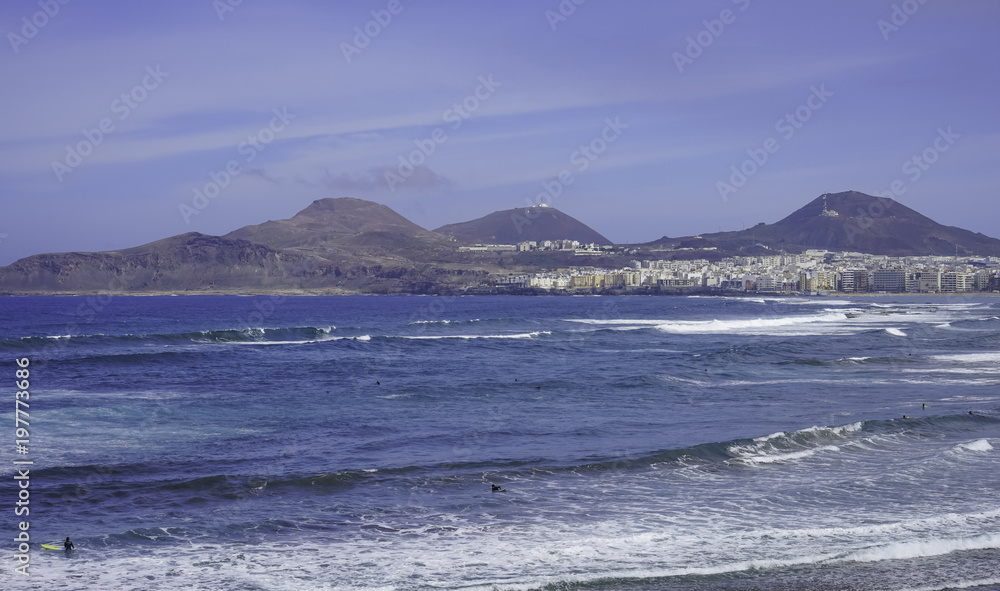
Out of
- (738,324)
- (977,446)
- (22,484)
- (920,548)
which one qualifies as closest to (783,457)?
(977,446)

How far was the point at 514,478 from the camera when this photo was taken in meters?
15.1

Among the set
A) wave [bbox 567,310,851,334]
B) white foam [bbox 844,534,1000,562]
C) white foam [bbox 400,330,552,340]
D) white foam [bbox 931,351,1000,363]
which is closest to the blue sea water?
white foam [bbox 844,534,1000,562]

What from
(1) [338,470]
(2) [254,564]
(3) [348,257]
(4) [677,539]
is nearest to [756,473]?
(4) [677,539]

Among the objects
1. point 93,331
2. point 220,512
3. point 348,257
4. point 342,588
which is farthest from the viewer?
point 348,257

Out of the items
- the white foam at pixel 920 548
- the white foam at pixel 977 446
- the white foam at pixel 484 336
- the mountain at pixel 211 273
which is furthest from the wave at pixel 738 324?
the mountain at pixel 211 273

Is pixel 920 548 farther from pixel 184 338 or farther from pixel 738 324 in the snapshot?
pixel 738 324

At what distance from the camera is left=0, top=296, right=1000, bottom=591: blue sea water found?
1055cm

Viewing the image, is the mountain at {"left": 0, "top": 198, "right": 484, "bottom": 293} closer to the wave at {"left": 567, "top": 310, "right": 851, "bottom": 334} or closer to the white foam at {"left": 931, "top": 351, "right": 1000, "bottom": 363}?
the wave at {"left": 567, "top": 310, "right": 851, "bottom": 334}

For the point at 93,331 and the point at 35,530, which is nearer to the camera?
the point at 35,530

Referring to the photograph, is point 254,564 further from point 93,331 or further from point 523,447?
point 93,331

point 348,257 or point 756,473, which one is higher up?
point 348,257

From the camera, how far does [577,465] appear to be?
52.5 feet

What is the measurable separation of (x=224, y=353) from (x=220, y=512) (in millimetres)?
29323

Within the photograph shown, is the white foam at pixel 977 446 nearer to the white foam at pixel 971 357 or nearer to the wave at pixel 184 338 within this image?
the white foam at pixel 971 357
